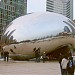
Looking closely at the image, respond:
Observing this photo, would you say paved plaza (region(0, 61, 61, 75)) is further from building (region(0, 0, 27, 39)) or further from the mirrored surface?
building (region(0, 0, 27, 39))

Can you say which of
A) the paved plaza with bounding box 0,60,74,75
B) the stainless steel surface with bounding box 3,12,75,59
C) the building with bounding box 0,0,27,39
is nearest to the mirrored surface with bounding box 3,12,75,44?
the stainless steel surface with bounding box 3,12,75,59

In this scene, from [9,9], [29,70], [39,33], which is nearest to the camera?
[29,70]

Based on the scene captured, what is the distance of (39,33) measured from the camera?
2116 centimetres

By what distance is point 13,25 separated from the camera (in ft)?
72.0

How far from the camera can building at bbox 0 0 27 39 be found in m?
126

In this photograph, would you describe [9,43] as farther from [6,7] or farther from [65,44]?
[6,7]

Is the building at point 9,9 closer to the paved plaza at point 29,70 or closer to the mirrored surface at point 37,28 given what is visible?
the mirrored surface at point 37,28

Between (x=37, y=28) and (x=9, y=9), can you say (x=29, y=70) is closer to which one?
(x=37, y=28)

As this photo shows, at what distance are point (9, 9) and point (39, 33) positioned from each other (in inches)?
4417

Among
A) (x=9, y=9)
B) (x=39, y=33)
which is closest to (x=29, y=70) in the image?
(x=39, y=33)

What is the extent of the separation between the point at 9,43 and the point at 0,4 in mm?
104720

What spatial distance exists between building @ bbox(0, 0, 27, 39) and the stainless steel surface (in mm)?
100613

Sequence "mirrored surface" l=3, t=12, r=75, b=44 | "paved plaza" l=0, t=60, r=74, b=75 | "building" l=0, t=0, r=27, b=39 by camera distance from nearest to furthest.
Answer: "paved plaza" l=0, t=60, r=74, b=75, "mirrored surface" l=3, t=12, r=75, b=44, "building" l=0, t=0, r=27, b=39

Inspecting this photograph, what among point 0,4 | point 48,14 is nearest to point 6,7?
point 0,4
